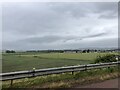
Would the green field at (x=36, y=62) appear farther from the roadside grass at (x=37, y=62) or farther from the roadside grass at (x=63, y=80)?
the roadside grass at (x=63, y=80)

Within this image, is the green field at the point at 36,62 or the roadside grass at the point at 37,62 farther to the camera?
the green field at the point at 36,62

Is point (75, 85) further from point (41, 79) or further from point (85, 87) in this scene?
point (41, 79)

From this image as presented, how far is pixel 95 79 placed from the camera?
A: 42.7 ft

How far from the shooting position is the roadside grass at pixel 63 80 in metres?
11.0

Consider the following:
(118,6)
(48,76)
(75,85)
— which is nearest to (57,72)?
(48,76)

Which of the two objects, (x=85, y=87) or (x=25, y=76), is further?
(x=25, y=76)

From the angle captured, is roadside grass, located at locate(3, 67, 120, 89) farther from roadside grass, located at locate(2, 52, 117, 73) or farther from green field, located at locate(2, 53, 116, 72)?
green field, located at locate(2, 53, 116, 72)

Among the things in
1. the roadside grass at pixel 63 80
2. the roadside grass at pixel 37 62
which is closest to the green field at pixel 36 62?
the roadside grass at pixel 37 62

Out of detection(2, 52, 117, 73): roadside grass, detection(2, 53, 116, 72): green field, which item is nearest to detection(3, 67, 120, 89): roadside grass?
detection(2, 52, 117, 73): roadside grass

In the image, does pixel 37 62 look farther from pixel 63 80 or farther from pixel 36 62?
pixel 63 80

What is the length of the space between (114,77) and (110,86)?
10.2ft

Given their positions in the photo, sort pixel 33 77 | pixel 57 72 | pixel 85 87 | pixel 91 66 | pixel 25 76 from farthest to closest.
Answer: pixel 91 66 → pixel 57 72 → pixel 33 77 → pixel 25 76 → pixel 85 87

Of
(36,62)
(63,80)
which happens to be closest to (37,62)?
(36,62)

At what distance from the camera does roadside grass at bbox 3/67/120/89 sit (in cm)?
1098
